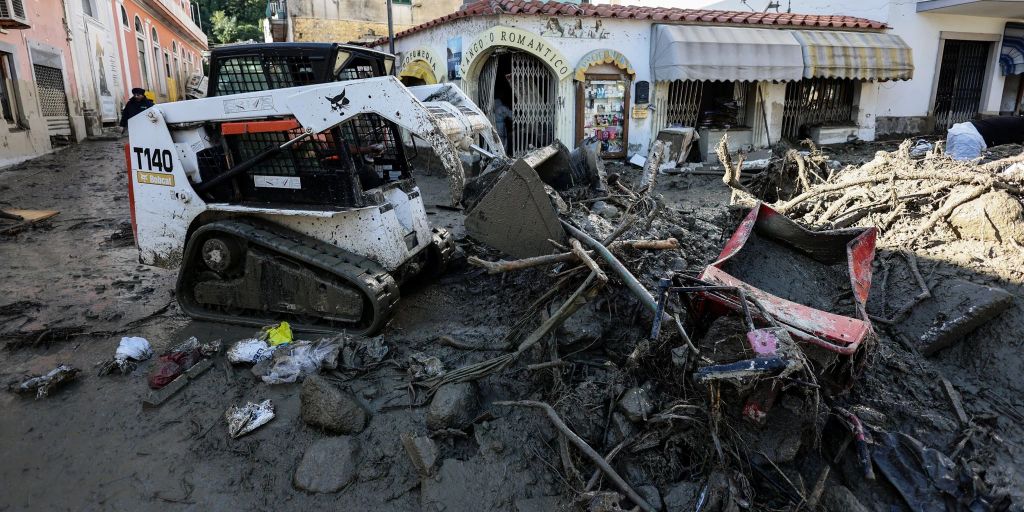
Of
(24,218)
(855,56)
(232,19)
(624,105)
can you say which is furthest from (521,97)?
(232,19)

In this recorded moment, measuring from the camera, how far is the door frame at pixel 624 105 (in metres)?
11.5

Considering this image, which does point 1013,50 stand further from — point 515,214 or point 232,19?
point 232,19

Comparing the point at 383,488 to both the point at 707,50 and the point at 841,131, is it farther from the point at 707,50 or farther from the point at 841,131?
the point at 841,131

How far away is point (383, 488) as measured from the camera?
3.02 meters

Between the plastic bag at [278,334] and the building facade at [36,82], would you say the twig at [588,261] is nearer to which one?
the plastic bag at [278,334]

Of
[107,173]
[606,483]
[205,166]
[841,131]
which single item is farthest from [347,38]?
[606,483]

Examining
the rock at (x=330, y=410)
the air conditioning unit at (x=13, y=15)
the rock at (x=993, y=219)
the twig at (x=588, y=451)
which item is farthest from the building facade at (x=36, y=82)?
the rock at (x=993, y=219)

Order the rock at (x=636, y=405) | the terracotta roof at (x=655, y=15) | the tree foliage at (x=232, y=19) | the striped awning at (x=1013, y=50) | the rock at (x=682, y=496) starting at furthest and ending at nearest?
the tree foliage at (x=232, y=19) → the striped awning at (x=1013, y=50) → the terracotta roof at (x=655, y=15) → the rock at (x=636, y=405) → the rock at (x=682, y=496)

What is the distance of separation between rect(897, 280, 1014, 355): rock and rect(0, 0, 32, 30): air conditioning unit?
1307 centimetres

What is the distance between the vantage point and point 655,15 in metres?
11.6

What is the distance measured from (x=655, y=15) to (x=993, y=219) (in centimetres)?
808

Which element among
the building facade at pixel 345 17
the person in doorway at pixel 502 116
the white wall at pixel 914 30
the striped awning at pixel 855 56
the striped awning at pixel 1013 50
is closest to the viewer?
the person in doorway at pixel 502 116

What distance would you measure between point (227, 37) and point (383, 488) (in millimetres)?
36414

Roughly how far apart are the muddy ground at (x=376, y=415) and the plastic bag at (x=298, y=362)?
3.3 inches
